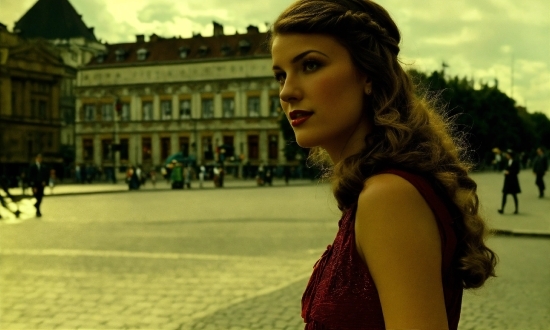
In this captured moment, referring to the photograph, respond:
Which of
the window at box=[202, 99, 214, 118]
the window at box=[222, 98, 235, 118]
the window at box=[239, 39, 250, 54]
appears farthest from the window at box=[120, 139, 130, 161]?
the window at box=[239, 39, 250, 54]

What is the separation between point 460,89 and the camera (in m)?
78.9

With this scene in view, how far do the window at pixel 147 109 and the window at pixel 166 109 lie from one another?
1.24m

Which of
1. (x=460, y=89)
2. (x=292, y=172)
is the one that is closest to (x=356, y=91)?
(x=292, y=172)

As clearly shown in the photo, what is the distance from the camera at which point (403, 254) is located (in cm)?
129

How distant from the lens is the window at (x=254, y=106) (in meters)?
83.1

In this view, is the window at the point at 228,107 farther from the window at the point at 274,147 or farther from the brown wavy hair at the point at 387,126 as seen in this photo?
the brown wavy hair at the point at 387,126

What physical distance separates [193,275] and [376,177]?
8.04m

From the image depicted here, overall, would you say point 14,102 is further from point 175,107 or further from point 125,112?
point 125,112

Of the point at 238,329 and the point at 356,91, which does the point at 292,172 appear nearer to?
the point at 238,329

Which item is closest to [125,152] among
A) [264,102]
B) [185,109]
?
[185,109]

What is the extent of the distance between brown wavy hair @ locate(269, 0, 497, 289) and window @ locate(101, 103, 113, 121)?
8332 centimetres

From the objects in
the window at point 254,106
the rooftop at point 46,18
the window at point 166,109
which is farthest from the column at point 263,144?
the rooftop at point 46,18

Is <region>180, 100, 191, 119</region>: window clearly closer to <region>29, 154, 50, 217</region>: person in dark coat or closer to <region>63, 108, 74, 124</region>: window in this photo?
<region>63, 108, 74, 124</region>: window

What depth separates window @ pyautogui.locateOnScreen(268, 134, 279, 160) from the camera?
82750mm
